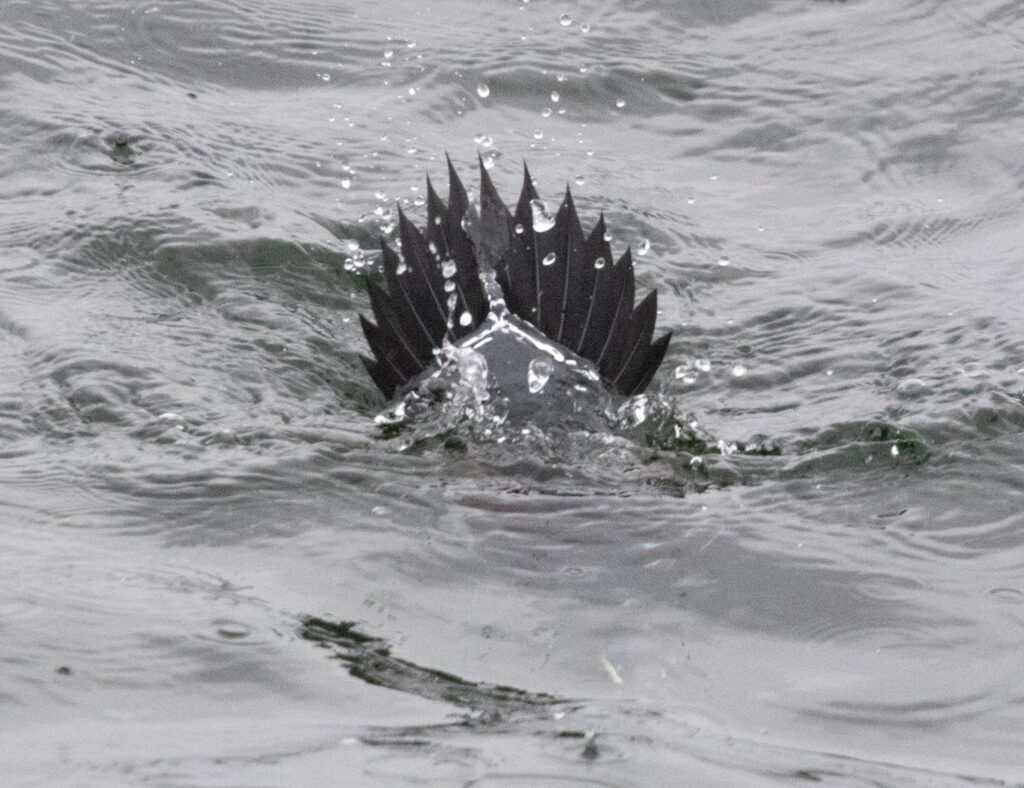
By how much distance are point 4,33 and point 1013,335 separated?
14.8 ft

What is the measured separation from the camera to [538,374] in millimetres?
4449

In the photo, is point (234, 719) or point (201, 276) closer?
point (234, 719)

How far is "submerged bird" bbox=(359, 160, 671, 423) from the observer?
440 centimetres

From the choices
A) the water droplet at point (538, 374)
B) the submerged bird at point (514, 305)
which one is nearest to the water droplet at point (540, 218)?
the submerged bird at point (514, 305)

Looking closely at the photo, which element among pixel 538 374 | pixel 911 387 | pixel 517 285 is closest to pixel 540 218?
pixel 517 285

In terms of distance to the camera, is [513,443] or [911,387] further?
[911,387]

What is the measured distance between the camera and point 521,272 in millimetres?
4387

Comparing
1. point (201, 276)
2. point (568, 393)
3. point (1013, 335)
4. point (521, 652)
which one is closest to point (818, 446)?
point (568, 393)

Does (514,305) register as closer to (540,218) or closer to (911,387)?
(540,218)

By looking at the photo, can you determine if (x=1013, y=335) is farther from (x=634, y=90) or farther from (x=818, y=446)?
(x=634, y=90)

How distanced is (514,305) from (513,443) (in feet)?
1.19

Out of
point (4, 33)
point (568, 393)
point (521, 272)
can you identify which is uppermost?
point (4, 33)

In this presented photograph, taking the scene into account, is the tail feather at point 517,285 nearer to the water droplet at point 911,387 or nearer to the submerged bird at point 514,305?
the submerged bird at point 514,305

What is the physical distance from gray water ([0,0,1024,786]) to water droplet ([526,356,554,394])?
176 millimetres
